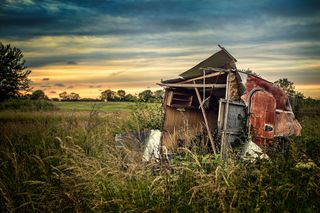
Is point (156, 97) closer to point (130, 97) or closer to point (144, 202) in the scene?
point (130, 97)

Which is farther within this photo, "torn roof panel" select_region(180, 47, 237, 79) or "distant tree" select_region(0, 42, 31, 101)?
"distant tree" select_region(0, 42, 31, 101)

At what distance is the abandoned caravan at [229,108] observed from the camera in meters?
8.23

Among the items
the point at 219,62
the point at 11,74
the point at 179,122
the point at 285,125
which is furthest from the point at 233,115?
the point at 11,74

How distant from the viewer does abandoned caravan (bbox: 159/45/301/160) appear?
27.0ft

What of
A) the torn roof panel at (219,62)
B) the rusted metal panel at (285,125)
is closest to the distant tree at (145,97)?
the torn roof panel at (219,62)

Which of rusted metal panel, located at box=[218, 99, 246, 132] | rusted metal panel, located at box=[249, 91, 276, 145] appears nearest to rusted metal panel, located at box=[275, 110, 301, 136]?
rusted metal panel, located at box=[249, 91, 276, 145]

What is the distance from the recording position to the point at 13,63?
1163 inches

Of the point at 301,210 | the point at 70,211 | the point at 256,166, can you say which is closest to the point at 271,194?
the point at 301,210

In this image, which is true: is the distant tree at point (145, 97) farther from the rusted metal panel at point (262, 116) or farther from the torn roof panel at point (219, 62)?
the rusted metal panel at point (262, 116)

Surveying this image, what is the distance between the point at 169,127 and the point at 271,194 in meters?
6.32

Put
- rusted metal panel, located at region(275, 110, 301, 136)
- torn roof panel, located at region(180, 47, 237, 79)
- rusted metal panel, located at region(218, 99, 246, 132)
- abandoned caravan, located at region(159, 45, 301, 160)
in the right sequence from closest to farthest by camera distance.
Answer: rusted metal panel, located at region(218, 99, 246, 132) < abandoned caravan, located at region(159, 45, 301, 160) < rusted metal panel, located at region(275, 110, 301, 136) < torn roof panel, located at region(180, 47, 237, 79)

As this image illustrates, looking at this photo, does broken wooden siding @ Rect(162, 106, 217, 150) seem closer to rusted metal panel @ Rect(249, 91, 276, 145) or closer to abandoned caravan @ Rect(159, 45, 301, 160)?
abandoned caravan @ Rect(159, 45, 301, 160)

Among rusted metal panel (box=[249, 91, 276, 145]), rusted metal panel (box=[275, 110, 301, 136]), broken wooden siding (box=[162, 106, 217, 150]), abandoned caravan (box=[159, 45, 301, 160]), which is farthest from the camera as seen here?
broken wooden siding (box=[162, 106, 217, 150])

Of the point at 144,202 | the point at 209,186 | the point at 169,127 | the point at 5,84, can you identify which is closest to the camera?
the point at 209,186
